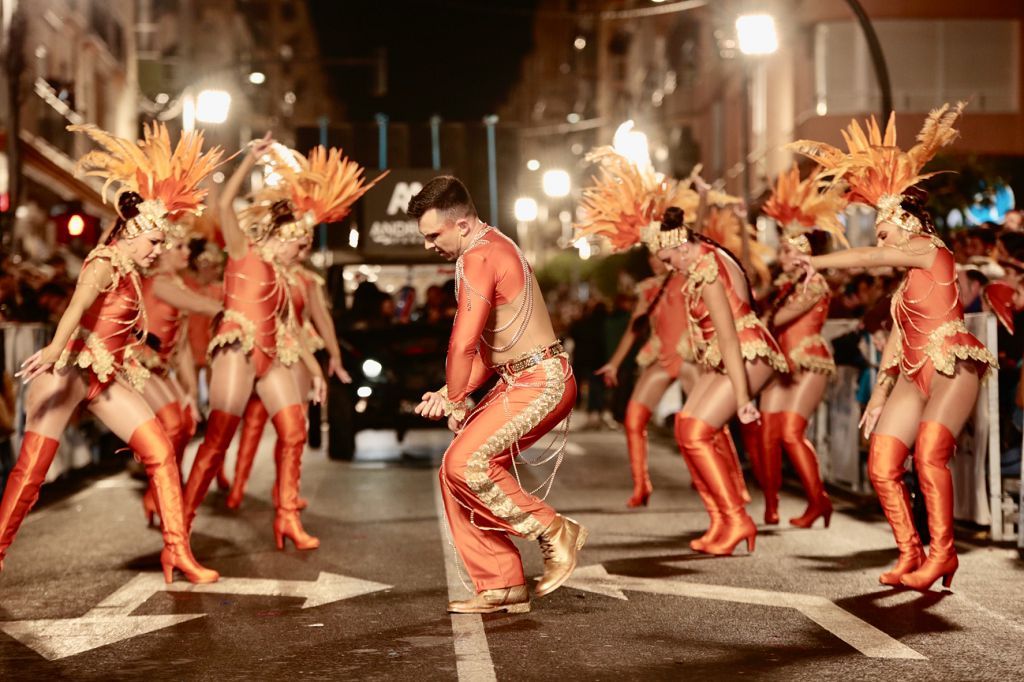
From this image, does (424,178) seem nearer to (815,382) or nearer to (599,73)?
(815,382)

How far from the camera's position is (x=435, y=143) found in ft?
68.3

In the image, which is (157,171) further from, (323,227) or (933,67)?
(933,67)

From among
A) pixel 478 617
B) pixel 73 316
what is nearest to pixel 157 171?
pixel 73 316

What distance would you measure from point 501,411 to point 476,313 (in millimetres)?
500

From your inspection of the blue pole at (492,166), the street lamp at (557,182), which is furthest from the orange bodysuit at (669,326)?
the street lamp at (557,182)

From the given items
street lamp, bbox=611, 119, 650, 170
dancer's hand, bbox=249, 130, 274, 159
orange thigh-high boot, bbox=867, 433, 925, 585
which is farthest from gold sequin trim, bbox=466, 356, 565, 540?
street lamp, bbox=611, 119, 650, 170

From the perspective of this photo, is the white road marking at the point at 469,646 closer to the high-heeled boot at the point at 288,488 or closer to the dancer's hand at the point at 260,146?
the high-heeled boot at the point at 288,488

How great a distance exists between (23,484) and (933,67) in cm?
3187

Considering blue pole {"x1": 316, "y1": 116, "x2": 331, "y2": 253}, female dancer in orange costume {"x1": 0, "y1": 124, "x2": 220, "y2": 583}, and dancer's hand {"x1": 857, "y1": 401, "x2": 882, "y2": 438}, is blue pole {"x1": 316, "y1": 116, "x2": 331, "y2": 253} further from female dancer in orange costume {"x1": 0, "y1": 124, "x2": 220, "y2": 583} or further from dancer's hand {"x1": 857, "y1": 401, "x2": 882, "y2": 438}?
dancer's hand {"x1": 857, "y1": 401, "x2": 882, "y2": 438}

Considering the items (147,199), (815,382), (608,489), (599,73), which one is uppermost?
(599,73)

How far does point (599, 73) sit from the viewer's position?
341ft

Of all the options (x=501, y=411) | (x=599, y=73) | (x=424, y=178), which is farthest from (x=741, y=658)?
(x=599, y=73)

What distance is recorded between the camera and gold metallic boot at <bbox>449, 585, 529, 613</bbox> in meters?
7.66

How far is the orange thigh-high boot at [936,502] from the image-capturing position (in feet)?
27.4
